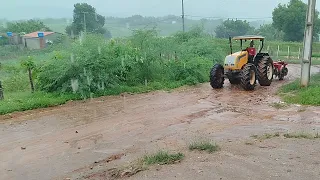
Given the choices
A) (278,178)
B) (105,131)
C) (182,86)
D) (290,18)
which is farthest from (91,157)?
(290,18)

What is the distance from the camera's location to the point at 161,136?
934 cm

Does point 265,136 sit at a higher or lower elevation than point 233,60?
lower

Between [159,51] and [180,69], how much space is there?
1612mm

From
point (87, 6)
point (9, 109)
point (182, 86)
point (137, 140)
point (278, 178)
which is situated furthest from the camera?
point (87, 6)

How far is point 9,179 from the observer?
684 cm

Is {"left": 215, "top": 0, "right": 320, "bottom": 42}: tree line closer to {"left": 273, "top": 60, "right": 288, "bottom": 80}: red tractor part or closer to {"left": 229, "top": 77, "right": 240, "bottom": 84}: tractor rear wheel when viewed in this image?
{"left": 273, "top": 60, "right": 288, "bottom": 80}: red tractor part

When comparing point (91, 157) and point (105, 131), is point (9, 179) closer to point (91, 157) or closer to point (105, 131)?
point (91, 157)

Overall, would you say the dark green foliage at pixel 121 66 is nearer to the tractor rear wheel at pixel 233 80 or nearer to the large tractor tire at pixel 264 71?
the tractor rear wheel at pixel 233 80

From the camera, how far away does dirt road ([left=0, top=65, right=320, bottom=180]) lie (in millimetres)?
6453

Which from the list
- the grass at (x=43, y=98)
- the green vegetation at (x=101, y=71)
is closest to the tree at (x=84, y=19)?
the green vegetation at (x=101, y=71)

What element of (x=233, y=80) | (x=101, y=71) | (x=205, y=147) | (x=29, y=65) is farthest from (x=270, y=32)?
(x=205, y=147)

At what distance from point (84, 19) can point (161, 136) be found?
32804mm

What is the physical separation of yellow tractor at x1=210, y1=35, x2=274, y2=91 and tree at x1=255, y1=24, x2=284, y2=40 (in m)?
43.5

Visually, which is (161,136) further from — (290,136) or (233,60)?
(233,60)
